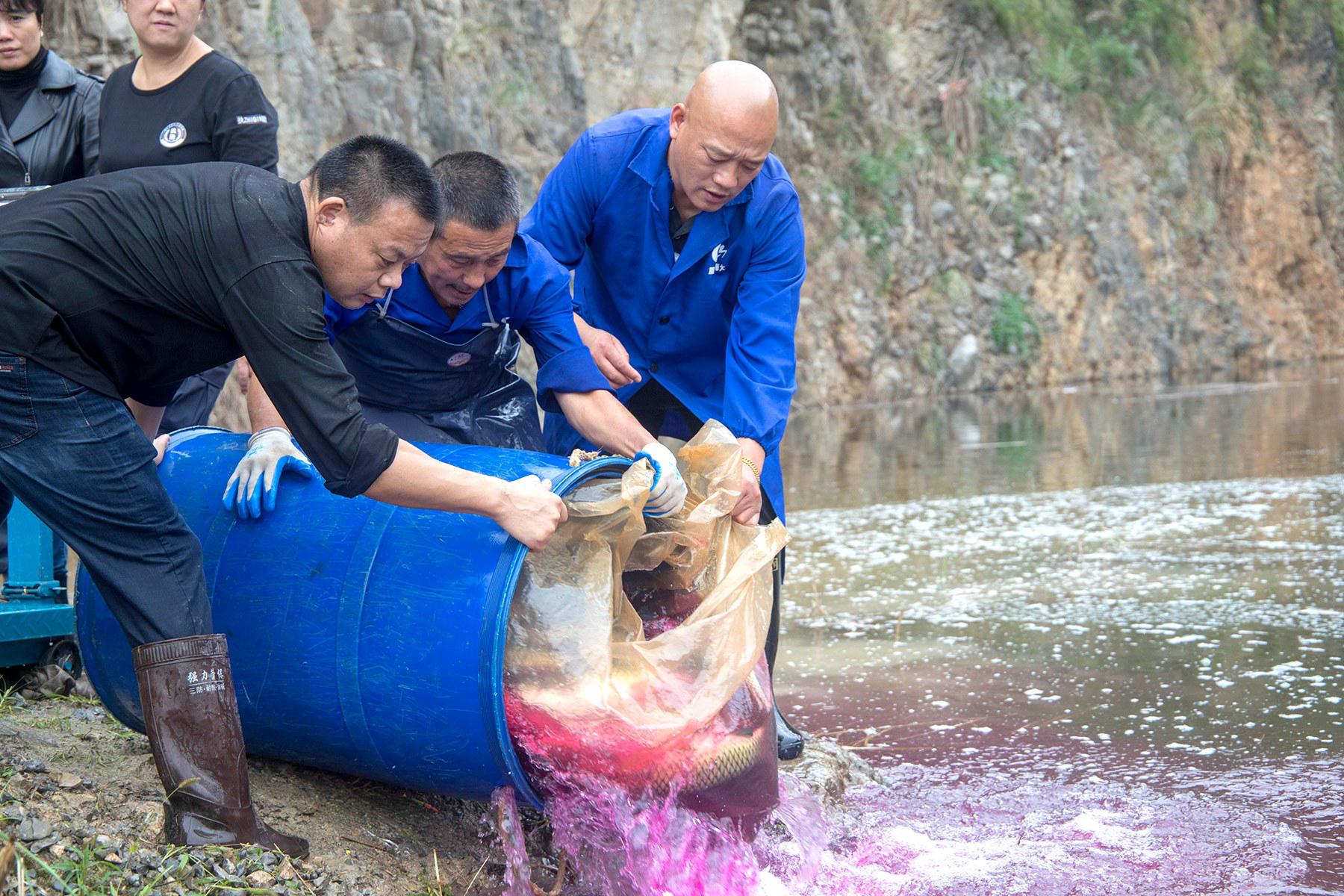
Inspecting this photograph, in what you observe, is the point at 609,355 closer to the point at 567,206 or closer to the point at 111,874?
Answer: the point at 567,206

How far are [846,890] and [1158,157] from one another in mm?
19265

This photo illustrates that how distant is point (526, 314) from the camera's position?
132 inches

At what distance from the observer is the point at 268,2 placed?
966cm

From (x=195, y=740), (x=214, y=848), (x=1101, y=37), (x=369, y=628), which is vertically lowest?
(x=214, y=848)

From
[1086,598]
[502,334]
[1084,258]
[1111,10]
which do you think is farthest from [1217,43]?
[502,334]

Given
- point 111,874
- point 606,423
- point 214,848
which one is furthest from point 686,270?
point 111,874

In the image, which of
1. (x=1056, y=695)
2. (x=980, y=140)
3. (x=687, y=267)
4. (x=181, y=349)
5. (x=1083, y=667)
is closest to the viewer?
(x=181, y=349)

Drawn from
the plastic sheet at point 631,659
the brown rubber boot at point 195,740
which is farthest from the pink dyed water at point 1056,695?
the brown rubber boot at point 195,740

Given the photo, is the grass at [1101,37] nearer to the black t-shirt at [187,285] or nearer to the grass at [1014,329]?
the grass at [1014,329]

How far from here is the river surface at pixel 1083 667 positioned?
9.87ft

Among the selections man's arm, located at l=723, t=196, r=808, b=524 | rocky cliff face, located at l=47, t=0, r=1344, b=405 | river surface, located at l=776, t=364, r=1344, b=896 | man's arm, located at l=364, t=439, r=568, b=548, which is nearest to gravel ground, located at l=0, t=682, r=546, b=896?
man's arm, located at l=364, t=439, r=568, b=548

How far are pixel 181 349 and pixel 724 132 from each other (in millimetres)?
1437

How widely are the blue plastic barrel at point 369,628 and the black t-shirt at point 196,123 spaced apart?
87 cm

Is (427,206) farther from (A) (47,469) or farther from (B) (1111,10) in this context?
(B) (1111,10)
